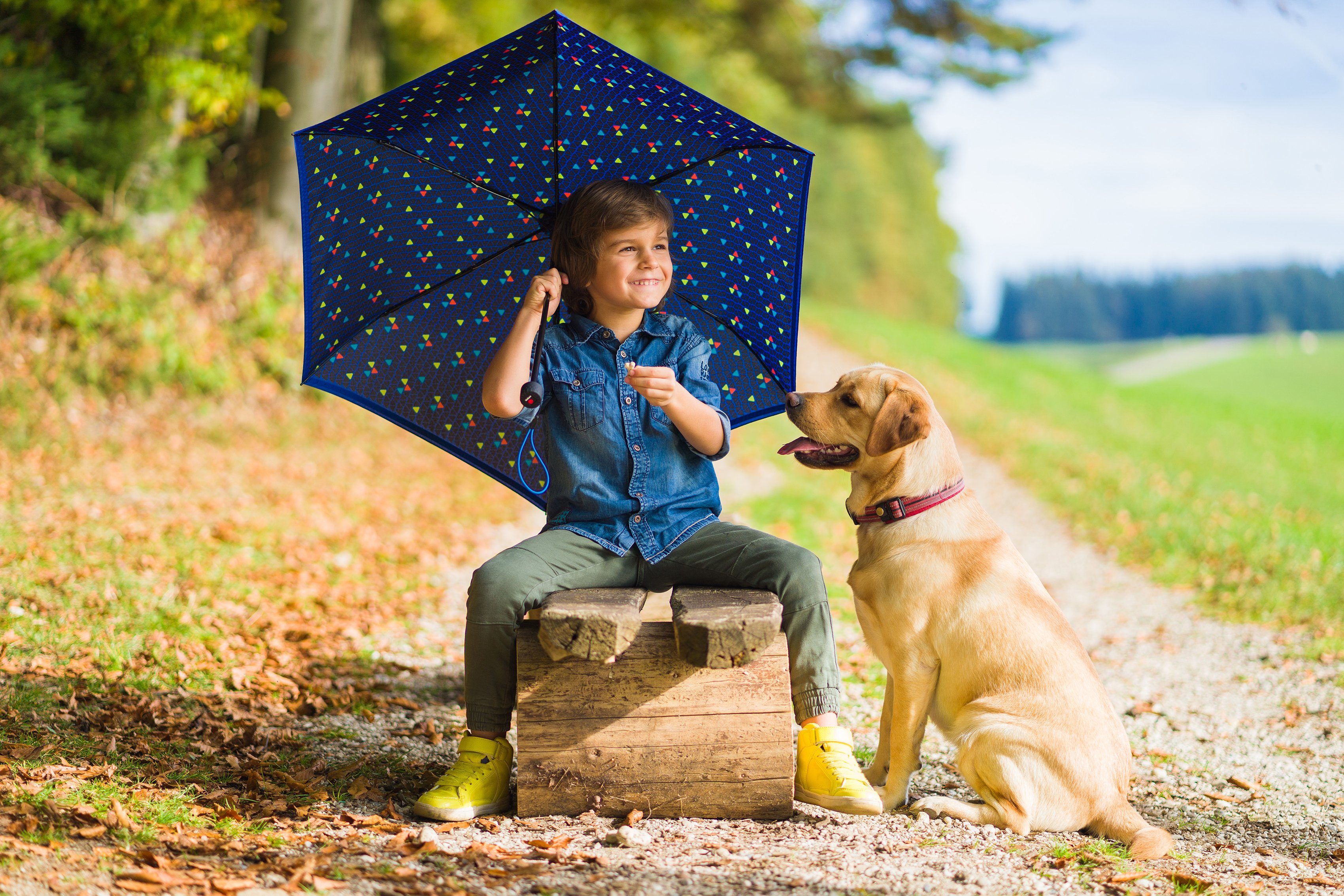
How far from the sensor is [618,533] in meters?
3.49

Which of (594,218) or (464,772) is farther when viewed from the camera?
(594,218)

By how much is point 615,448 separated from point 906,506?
3.36 ft

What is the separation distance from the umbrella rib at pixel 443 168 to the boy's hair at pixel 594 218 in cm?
15

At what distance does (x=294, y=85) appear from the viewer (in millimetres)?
11617

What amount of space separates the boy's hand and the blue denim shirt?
0.93 ft

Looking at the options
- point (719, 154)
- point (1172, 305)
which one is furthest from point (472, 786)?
point (1172, 305)

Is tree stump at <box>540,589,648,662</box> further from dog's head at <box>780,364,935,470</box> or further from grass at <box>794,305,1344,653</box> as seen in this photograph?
grass at <box>794,305,1344,653</box>

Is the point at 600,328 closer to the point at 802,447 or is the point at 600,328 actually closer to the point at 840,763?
the point at 802,447

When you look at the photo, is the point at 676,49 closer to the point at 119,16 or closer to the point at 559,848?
the point at 119,16

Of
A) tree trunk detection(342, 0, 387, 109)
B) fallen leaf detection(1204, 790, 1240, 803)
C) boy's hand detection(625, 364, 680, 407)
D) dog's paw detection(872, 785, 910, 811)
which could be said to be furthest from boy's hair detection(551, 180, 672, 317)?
tree trunk detection(342, 0, 387, 109)

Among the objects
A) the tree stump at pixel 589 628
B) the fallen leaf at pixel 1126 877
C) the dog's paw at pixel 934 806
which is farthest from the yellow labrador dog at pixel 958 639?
the tree stump at pixel 589 628

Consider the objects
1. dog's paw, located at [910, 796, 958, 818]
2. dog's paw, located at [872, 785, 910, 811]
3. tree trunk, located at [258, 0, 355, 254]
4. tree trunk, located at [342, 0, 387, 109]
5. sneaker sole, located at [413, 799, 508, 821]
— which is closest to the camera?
sneaker sole, located at [413, 799, 508, 821]

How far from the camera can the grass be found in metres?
8.02

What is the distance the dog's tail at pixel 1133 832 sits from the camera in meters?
3.12
